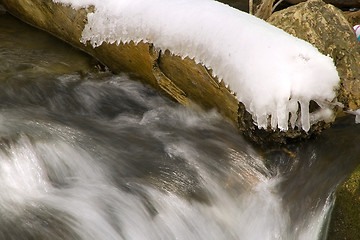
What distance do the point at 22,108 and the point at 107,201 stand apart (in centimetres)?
139

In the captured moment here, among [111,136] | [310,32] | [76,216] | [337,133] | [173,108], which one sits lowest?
[76,216]

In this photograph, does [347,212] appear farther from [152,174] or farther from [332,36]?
[332,36]

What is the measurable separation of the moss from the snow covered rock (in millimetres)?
492

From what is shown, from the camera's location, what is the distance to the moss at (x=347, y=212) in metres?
2.74

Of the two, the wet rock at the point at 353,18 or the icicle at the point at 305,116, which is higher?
the wet rock at the point at 353,18

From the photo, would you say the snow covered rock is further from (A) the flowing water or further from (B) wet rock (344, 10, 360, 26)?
(B) wet rock (344, 10, 360, 26)

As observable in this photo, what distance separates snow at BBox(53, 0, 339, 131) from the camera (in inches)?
114

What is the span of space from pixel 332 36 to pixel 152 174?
185 cm

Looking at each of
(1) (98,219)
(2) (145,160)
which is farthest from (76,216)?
(2) (145,160)

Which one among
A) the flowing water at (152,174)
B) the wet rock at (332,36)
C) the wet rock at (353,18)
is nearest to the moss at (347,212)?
the flowing water at (152,174)

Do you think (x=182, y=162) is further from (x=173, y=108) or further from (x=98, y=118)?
(x=98, y=118)

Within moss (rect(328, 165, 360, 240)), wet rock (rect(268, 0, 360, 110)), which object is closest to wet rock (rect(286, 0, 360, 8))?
wet rock (rect(268, 0, 360, 110))

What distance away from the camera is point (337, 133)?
11.5ft

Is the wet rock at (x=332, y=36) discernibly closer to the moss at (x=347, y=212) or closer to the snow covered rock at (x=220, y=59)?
the snow covered rock at (x=220, y=59)
